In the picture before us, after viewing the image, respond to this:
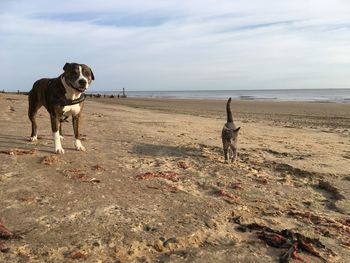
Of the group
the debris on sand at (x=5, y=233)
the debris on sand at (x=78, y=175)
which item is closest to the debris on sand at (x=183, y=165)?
the debris on sand at (x=78, y=175)

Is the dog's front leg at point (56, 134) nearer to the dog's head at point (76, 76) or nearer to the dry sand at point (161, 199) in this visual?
the dry sand at point (161, 199)

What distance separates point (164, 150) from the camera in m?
7.82

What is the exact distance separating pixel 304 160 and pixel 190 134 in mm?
3213

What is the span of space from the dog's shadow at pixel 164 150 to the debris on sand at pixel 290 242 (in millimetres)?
3320

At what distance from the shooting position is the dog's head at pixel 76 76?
22.5 ft

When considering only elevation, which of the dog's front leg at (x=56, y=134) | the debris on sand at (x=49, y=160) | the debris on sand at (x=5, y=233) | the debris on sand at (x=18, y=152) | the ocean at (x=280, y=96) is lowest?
the ocean at (x=280, y=96)

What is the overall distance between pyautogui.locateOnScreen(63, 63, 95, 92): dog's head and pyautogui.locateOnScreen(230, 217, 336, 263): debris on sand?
3765 millimetres

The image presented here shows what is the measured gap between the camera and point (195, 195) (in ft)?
17.2

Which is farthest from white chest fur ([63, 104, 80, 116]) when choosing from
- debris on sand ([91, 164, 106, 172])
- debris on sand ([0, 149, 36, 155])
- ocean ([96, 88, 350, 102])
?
ocean ([96, 88, 350, 102])

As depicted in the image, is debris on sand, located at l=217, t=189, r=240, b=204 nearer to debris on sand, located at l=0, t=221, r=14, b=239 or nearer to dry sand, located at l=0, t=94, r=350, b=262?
dry sand, located at l=0, t=94, r=350, b=262

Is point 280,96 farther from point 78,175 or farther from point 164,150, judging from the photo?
point 78,175

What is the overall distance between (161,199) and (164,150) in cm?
288

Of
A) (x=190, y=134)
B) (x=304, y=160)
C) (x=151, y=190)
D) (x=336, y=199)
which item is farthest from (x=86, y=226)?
(x=190, y=134)

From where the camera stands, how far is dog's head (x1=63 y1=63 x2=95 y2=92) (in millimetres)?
6867
